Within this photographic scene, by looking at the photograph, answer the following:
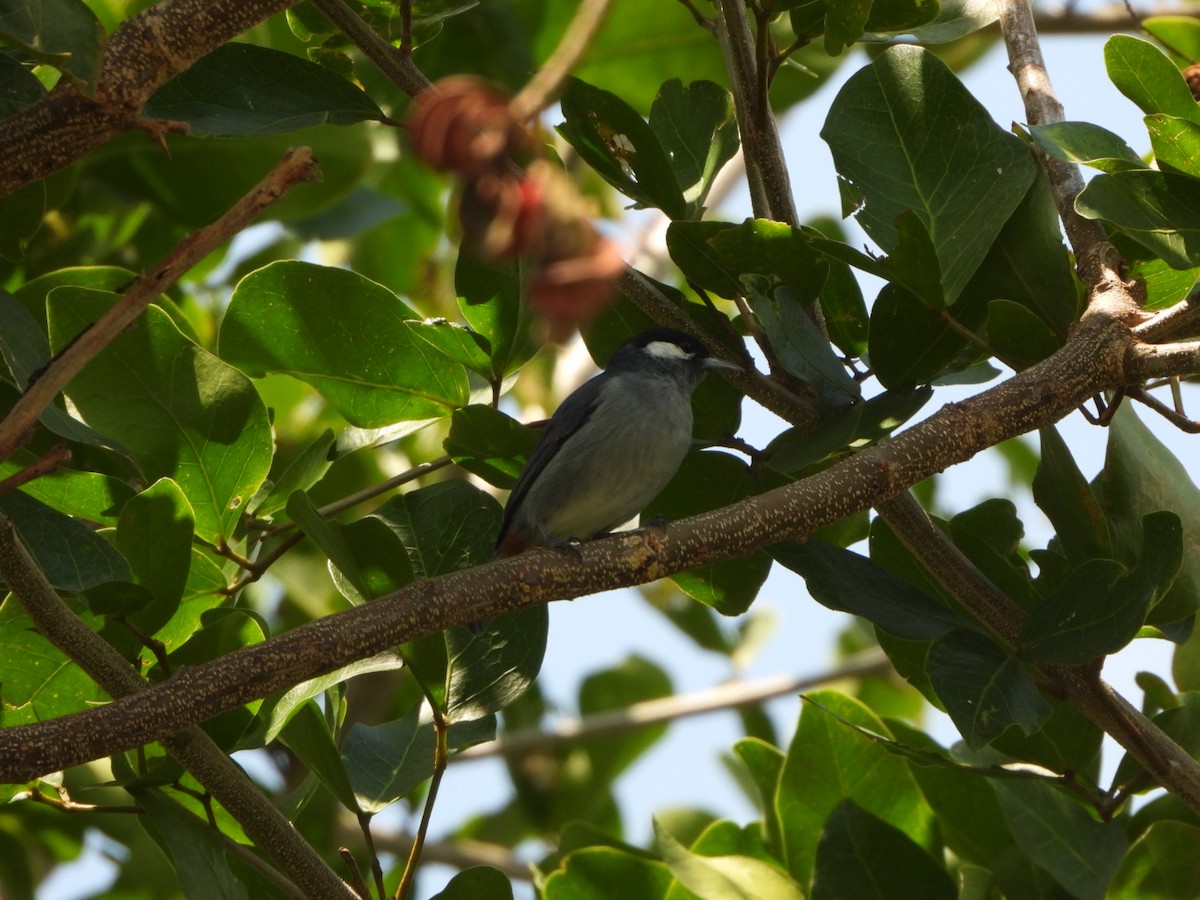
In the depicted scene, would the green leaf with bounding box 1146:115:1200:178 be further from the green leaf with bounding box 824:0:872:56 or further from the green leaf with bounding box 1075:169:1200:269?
the green leaf with bounding box 824:0:872:56

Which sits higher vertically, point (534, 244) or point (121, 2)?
point (121, 2)

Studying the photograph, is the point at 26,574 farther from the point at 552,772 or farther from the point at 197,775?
the point at 552,772

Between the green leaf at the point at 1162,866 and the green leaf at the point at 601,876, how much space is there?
954 mm

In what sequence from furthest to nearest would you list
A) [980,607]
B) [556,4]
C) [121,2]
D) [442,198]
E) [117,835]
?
[442,198]
[556,4]
[121,2]
[117,835]
[980,607]

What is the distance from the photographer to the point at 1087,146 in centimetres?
234

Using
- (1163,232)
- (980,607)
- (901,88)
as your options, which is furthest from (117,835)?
(1163,232)

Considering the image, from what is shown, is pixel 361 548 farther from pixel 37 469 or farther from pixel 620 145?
pixel 620 145

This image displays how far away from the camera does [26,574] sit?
6.61 ft

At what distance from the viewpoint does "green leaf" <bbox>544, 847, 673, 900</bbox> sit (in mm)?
2912

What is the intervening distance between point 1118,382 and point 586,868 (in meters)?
1.55

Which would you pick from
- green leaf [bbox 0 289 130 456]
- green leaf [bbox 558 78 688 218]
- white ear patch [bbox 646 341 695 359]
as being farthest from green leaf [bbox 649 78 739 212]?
green leaf [bbox 0 289 130 456]

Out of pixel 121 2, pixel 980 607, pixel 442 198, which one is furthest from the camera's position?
pixel 442 198

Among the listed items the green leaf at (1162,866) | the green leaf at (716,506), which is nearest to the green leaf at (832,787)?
the green leaf at (716,506)

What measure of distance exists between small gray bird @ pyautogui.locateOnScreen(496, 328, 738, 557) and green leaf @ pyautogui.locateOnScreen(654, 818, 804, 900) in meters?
1.16
